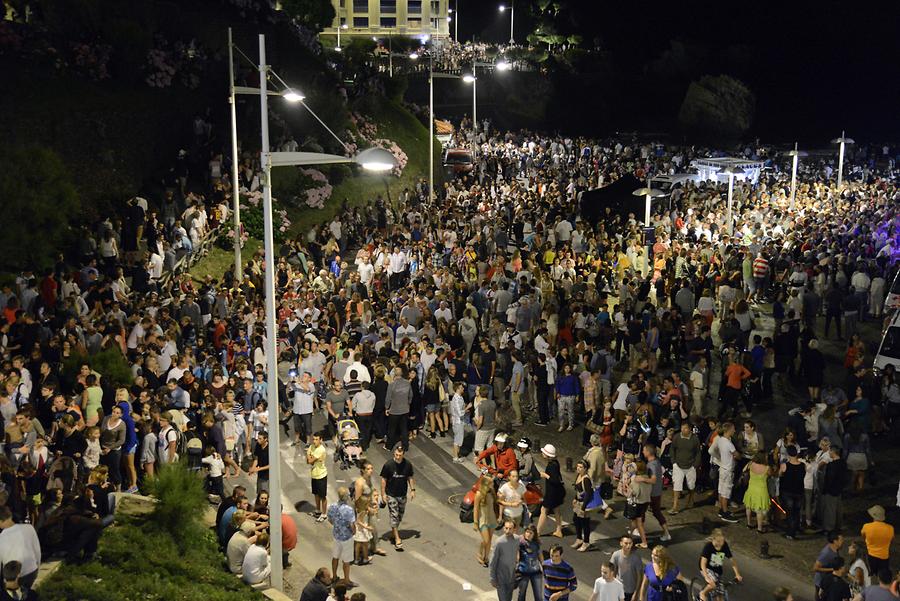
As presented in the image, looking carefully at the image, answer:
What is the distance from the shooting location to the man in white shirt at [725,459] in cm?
1596

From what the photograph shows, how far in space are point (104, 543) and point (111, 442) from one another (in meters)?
1.94

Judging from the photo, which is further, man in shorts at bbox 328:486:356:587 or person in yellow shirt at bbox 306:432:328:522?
person in yellow shirt at bbox 306:432:328:522

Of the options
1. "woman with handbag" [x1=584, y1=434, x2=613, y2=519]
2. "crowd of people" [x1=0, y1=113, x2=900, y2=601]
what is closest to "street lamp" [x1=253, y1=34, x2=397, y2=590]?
"crowd of people" [x1=0, y1=113, x2=900, y2=601]

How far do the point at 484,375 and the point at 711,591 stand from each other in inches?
281

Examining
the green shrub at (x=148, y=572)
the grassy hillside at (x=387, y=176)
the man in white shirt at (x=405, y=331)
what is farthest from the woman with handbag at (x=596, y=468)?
the grassy hillside at (x=387, y=176)

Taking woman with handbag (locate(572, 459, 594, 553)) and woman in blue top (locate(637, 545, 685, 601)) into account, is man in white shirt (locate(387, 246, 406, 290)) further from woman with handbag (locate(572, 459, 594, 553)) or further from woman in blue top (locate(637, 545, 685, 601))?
woman in blue top (locate(637, 545, 685, 601))

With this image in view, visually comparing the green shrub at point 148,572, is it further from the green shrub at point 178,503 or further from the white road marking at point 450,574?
the white road marking at point 450,574

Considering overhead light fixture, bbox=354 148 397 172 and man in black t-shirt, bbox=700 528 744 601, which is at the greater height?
overhead light fixture, bbox=354 148 397 172

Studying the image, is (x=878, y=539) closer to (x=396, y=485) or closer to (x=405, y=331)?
(x=396, y=485)

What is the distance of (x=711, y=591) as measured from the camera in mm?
12836

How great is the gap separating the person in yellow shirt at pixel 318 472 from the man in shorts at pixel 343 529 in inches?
63.5

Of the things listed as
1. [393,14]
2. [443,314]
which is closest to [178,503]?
[443,314]

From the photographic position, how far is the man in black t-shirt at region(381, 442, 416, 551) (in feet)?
48.8

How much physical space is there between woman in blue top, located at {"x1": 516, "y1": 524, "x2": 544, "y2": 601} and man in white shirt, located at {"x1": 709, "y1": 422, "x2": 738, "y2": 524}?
4.29 meters
